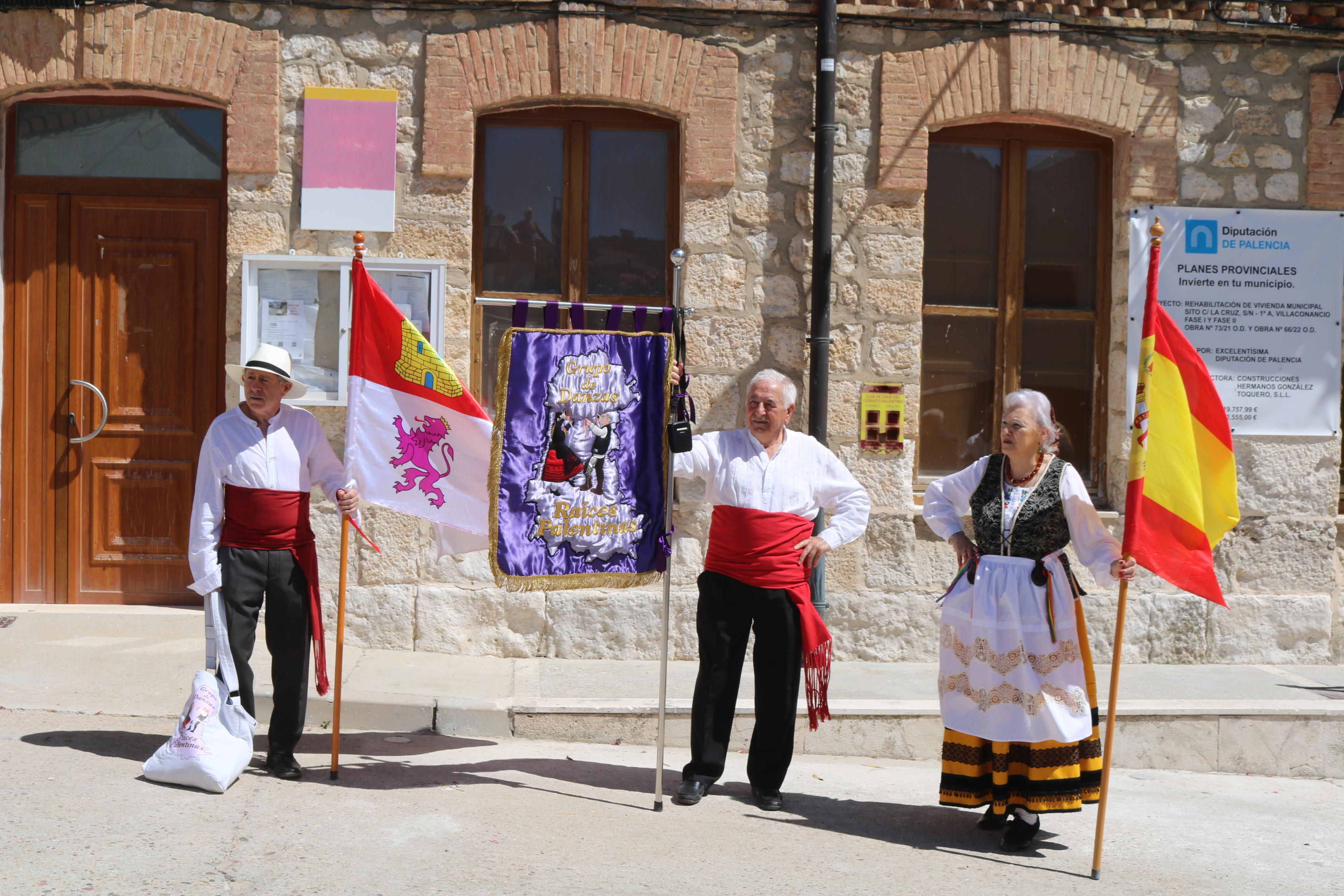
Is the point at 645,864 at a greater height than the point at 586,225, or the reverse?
the point at 586,225

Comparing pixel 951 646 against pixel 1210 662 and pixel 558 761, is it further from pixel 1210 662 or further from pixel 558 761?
pixel 1210 662

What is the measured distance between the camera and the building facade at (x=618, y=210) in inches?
279

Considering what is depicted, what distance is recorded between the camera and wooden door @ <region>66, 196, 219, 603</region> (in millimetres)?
7285

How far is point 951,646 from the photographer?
4.74m

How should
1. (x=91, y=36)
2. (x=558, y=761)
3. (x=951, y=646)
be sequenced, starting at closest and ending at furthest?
(x=951, y=646), (x=558, y=761), (x=91, y=36)

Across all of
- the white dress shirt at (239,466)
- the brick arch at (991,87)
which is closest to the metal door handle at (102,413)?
the white dress shirt at (239,466)

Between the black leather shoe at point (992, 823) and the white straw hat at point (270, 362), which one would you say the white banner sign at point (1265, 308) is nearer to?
the black leather shoe at point (992, 823)

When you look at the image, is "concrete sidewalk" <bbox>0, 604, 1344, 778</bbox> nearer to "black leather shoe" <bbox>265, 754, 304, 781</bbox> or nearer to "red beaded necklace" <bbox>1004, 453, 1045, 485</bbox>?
"black leather shoe" <bbox>265, 754, 304, 781</bbox>

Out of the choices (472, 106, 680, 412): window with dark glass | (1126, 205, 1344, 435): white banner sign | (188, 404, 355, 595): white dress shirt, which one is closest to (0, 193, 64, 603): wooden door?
(472, 106, 680, 412): window with dark glass

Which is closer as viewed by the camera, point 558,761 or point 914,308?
point 558,761

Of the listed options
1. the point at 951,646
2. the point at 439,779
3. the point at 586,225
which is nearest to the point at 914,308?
the point at 586,225

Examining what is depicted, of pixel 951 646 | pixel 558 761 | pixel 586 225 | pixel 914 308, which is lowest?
pixel 558 761

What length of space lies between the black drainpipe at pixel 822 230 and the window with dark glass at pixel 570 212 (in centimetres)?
89

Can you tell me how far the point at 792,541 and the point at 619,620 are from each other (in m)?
2.40
